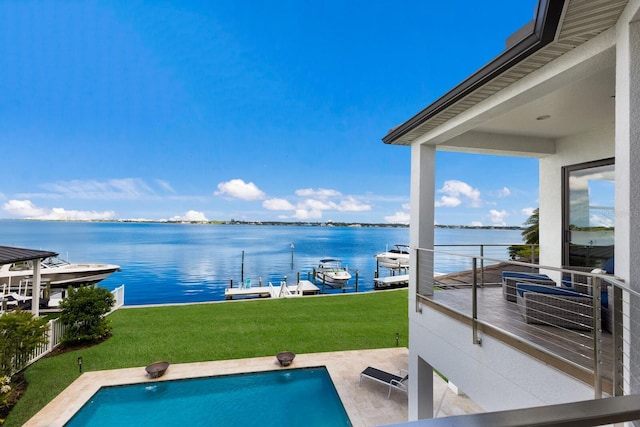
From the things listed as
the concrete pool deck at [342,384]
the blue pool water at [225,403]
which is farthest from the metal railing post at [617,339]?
the blue pool water at [225,403]

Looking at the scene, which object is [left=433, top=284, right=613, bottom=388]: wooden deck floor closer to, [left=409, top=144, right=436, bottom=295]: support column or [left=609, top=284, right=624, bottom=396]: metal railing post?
[left=609, top=284, right=624, bottom=396]: metal railing post

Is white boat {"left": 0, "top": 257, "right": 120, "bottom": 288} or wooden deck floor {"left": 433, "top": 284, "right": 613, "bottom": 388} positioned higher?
wooden deck floor {"left": 433, "top": 284, "right": 613, "bottom": 388}

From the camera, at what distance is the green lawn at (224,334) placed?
27.7 feet

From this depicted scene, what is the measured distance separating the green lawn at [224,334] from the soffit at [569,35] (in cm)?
878

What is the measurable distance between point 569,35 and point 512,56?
446 millimetres

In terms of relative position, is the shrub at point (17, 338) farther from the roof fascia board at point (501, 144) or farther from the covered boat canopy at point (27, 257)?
the roof fascia board at point (501, 144)

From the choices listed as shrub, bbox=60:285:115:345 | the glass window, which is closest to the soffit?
the glass window

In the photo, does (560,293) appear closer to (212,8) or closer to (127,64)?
(212,8)

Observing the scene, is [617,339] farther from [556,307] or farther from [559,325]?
[559,325]

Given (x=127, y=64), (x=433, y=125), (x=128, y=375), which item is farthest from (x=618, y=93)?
(x=127, y=64)

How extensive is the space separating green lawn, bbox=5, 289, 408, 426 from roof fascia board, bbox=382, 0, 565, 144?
828 cm

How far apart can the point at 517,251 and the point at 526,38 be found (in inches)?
563

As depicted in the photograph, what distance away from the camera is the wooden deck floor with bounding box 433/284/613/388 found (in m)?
2.86

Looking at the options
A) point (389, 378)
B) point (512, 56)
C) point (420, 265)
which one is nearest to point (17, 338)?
point (389, 378)
